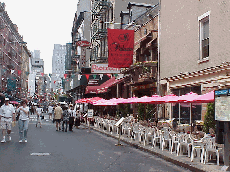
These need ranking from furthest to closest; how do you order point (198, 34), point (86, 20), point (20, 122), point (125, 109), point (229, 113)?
point (86, 20) → point (125, 109) → point (198, 34) → point (20, 122) → point (229, 113)

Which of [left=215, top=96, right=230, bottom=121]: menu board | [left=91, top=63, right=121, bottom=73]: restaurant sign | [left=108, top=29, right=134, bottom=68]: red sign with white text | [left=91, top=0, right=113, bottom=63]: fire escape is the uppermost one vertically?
[left=91, top=0, right=113, bottom=63]: fire escape

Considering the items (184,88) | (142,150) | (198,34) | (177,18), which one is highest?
(177,18)

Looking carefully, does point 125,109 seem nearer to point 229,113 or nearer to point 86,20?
point 229,113

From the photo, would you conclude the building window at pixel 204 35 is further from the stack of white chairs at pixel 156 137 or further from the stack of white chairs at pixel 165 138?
the stack of white chairs at pixel 165 138

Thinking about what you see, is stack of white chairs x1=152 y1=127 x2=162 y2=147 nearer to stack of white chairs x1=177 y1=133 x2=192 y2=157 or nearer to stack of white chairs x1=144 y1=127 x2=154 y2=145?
stack of white chairs x1=144 y1=127 x2=154 y2=145

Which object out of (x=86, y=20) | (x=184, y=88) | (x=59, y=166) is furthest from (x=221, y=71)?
(x=86, y=20)

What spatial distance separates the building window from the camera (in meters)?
18.5

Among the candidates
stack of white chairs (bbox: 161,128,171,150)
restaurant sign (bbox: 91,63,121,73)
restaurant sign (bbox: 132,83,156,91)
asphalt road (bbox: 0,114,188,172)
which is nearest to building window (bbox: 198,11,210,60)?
stack of white chairs (bbox: 161,128,171,150)

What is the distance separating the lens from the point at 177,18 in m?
22.0

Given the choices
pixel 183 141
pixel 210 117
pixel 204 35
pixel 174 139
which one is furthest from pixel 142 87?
pixel 183 141

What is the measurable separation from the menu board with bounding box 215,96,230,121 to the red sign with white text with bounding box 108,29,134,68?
15999mm

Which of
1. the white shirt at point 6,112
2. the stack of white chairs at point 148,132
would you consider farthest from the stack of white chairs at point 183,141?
the white shirt at point 6,112

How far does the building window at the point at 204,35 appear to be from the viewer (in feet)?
60.6

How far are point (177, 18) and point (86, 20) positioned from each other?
1597 inches
